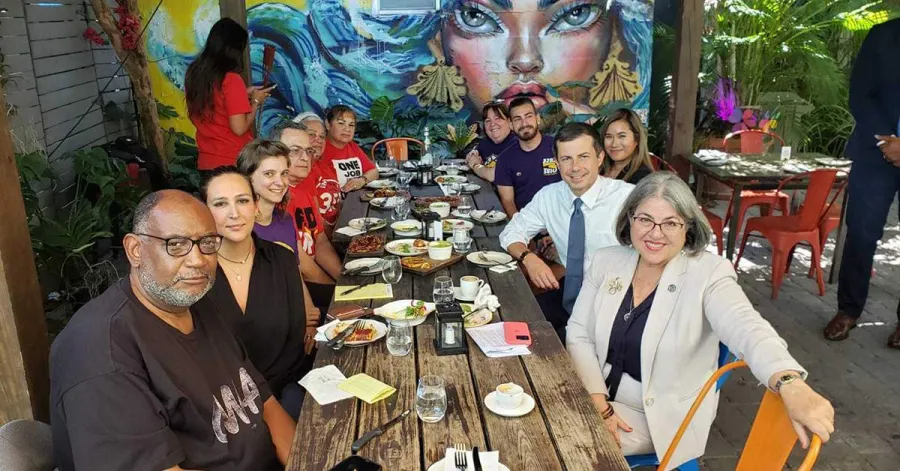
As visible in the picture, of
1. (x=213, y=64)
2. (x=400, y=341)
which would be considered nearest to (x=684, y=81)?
(x=213, y=64)

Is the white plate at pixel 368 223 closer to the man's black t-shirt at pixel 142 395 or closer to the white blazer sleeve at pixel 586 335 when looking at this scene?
the white blazer sleeve at pixel 586 335

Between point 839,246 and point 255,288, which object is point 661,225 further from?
point 839,246

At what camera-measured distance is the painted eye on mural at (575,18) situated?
8.27 meters

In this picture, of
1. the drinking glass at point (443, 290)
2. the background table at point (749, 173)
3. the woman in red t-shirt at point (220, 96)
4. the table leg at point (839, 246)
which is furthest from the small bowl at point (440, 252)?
the table leg at point (839, 246)

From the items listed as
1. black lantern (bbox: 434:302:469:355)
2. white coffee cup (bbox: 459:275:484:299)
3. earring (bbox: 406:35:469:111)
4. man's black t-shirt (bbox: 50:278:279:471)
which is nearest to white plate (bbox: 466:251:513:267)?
white coffee cup (bbox: 459:275:484:299)

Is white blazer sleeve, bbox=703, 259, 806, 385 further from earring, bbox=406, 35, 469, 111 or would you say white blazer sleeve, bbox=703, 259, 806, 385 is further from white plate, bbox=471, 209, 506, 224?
earring, bbox=406, 35, 469, 111

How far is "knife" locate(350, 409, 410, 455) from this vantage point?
74.5 inches

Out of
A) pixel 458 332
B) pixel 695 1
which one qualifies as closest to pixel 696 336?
pixel 458 332

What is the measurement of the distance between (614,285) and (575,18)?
638 cm

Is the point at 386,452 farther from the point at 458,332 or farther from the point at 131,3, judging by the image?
the point at 131,3

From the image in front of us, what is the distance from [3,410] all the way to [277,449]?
1152mm

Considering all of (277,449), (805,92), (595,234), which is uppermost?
(805,92)

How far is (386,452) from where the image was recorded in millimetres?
1882

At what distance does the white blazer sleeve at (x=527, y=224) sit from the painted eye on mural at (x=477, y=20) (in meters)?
4.95
